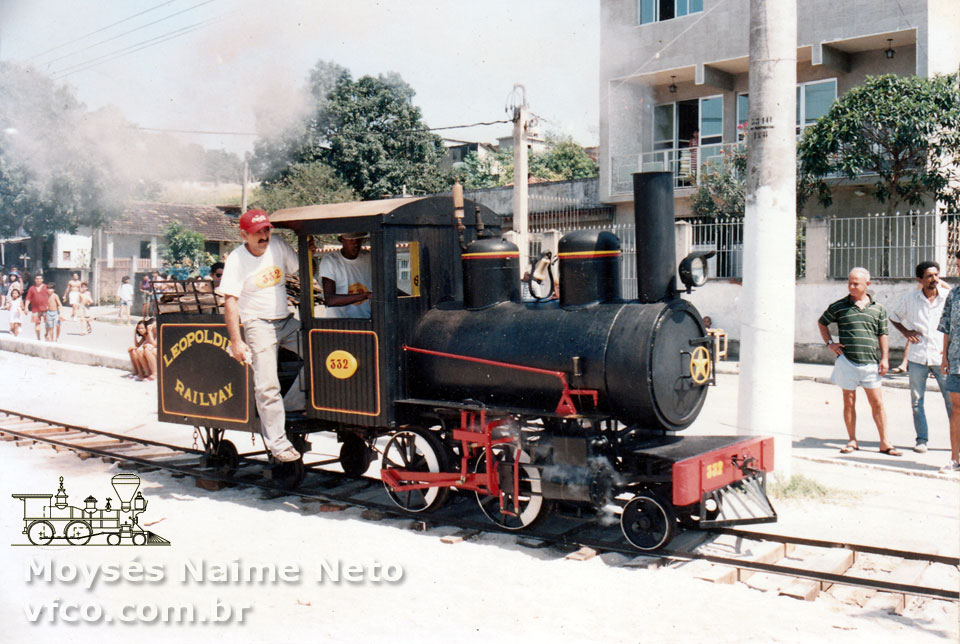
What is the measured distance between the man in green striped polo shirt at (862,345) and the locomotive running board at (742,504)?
291cm

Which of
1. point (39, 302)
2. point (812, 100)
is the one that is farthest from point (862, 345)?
point (39, 302)

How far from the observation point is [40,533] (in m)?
5.69

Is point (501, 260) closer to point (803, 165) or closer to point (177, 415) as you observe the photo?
point (177, 415)

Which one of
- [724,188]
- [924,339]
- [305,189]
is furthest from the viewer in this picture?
[305,189]

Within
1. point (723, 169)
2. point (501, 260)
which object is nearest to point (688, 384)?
point (501, 260)

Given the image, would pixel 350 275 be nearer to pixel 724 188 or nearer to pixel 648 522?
pixel 648 522

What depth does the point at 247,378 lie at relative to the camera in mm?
6816

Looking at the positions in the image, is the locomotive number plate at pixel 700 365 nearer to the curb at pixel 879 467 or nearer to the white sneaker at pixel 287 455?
the curb at pixel 879 467

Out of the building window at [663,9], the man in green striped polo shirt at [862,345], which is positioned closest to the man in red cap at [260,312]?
the man in green striped polo shirt at [862,345]

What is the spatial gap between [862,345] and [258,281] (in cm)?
563

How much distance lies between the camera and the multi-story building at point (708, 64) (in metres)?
17.1

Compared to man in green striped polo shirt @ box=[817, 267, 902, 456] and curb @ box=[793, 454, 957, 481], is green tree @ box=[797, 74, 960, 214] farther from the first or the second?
curb @ box=[793, 454, 957, 481]

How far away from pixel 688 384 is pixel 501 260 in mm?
1560

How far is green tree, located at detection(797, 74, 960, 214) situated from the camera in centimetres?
1516
